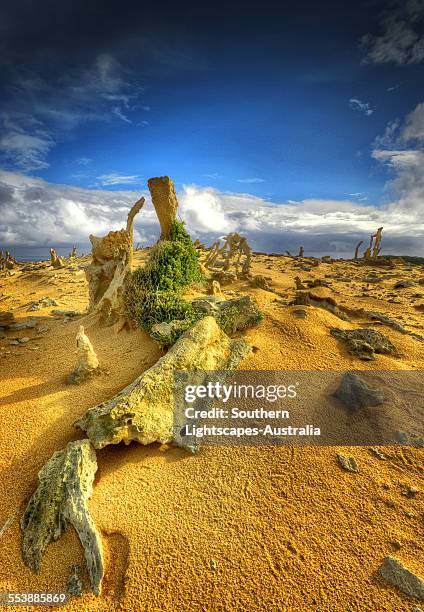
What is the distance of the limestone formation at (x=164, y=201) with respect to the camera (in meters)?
11.5

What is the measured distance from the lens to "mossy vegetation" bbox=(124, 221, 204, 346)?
343 inches

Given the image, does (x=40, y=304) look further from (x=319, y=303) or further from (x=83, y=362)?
(x=319, y=303)

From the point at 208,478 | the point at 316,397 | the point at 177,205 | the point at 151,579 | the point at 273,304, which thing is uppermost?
the point at 177,205

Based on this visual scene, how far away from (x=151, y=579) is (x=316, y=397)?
13.3 feet

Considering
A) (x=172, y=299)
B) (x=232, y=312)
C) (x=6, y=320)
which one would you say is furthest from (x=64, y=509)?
(x=6, y=320)

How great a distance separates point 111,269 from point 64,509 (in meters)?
9.38

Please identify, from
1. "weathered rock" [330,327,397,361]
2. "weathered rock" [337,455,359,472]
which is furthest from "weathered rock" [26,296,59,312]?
"weathered rock" [337,455,359,472]

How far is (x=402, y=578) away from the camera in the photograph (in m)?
3.33

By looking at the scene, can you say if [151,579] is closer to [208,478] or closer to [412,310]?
[208,478]

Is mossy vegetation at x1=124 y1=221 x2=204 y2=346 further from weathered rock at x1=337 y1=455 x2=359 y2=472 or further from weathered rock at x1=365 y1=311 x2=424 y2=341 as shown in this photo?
weathered rock at x1=365 y1=311 x2=424 y2=341

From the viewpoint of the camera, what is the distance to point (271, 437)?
5.30m

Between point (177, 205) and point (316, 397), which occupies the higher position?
point (177, 205)

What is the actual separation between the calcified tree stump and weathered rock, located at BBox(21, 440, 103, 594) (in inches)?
250

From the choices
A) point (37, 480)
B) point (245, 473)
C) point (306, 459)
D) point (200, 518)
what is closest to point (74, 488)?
point (37, 480)
